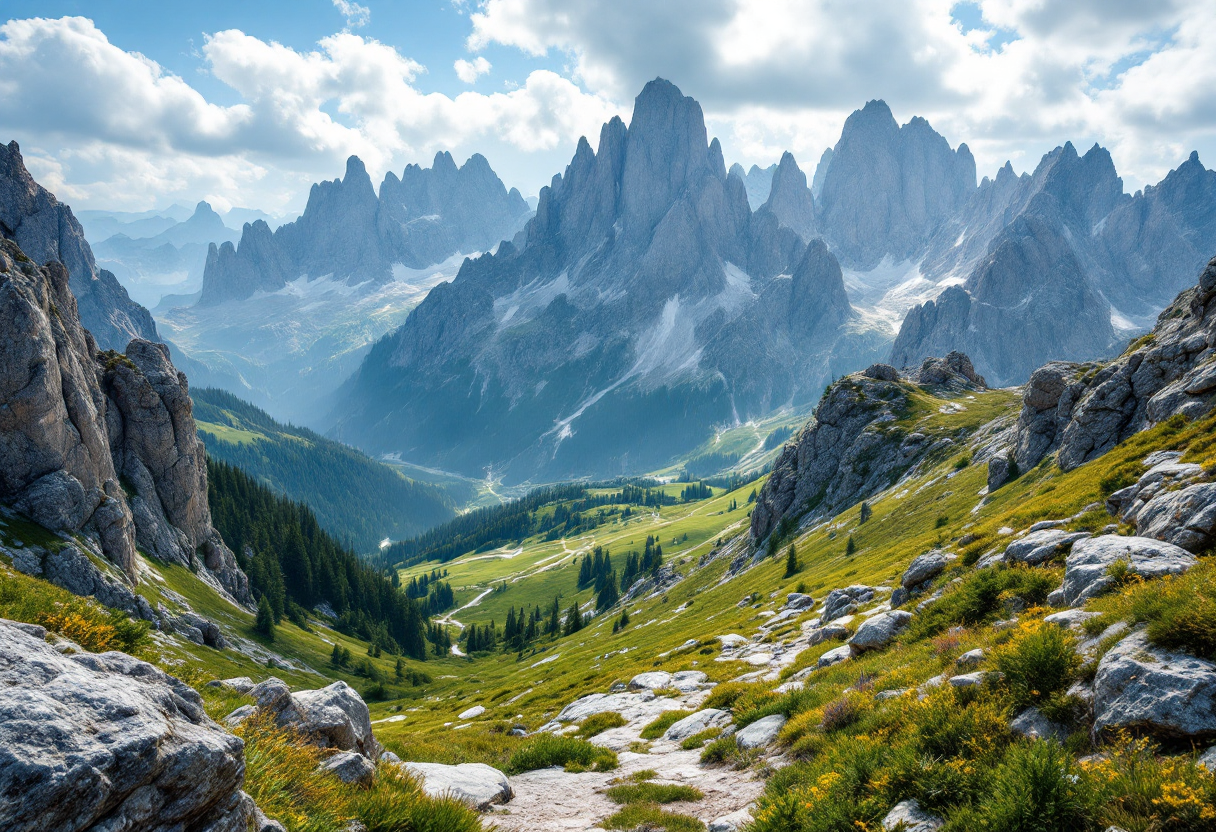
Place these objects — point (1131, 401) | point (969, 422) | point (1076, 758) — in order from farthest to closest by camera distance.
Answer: point (969, 422), point (1131, 401), point (1076, 758)

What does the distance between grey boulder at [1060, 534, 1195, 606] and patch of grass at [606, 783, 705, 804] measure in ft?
32.9

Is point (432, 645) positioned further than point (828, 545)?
Yes

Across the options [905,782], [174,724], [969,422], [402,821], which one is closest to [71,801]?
[174,724]

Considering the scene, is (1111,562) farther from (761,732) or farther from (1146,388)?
(1146,388)

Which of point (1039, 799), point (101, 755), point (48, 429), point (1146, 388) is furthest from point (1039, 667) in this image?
point (48, 429)

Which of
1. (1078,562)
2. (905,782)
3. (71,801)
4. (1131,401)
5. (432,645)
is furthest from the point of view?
(432,645)

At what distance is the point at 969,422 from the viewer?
88.7 m

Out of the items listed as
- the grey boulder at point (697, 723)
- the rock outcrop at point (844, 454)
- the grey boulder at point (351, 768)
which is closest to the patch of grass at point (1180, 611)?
the grey boulder at point (697, 723)

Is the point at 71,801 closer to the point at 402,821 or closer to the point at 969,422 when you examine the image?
the point at 402,821

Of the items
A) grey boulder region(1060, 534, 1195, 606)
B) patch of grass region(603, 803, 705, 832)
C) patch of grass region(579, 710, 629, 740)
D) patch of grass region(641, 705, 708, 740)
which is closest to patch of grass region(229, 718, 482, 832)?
patch of grass region(603, 803, 705, 832)

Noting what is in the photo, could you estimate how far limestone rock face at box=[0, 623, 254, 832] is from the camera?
5.64m

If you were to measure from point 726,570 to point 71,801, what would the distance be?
334ft

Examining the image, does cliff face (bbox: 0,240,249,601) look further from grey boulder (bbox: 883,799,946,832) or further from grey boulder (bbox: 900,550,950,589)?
grey boulder (bbox: 883,799,946,832)

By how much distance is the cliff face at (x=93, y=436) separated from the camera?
59.6 metres
